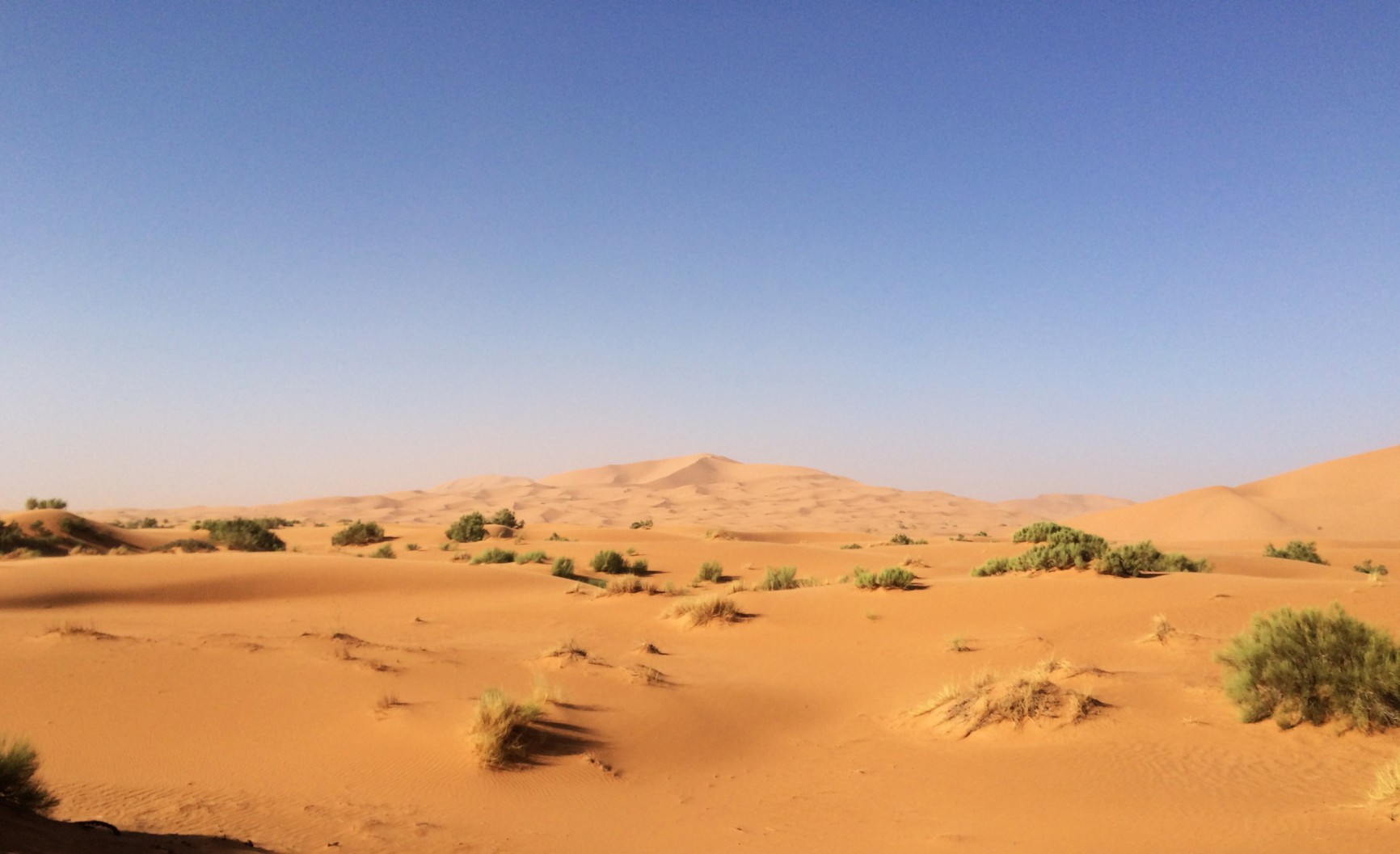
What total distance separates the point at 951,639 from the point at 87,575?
1714 centimetres

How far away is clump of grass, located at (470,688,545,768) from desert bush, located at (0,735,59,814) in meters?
2.95

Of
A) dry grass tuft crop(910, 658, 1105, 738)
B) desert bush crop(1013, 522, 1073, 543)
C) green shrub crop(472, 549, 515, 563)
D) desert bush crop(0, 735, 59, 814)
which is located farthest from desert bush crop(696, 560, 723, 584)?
desert bush crop(0, 735, 59, 814)

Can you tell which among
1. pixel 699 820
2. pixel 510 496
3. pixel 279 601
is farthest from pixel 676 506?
pixel 699 820

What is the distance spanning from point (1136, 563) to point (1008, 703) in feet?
30.5

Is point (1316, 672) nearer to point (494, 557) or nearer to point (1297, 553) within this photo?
point (494, 557)

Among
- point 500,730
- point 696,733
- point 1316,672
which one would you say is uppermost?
point 1316,672

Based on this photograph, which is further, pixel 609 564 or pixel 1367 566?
pixel 1367 566

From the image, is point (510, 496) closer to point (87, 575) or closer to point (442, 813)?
point (87, 575)

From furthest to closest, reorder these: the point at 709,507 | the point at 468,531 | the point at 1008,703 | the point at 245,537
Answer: the point at 709,507
the point at 468,531
the point at 245,537
the point at 1008,703

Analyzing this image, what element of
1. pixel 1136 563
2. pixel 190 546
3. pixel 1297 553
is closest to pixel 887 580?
pixel 1136 563

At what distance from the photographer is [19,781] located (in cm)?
445

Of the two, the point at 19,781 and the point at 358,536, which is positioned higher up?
the point at 358,536

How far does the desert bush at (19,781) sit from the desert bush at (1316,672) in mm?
9362

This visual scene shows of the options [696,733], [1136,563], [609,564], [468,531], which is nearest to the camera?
[696,733]
